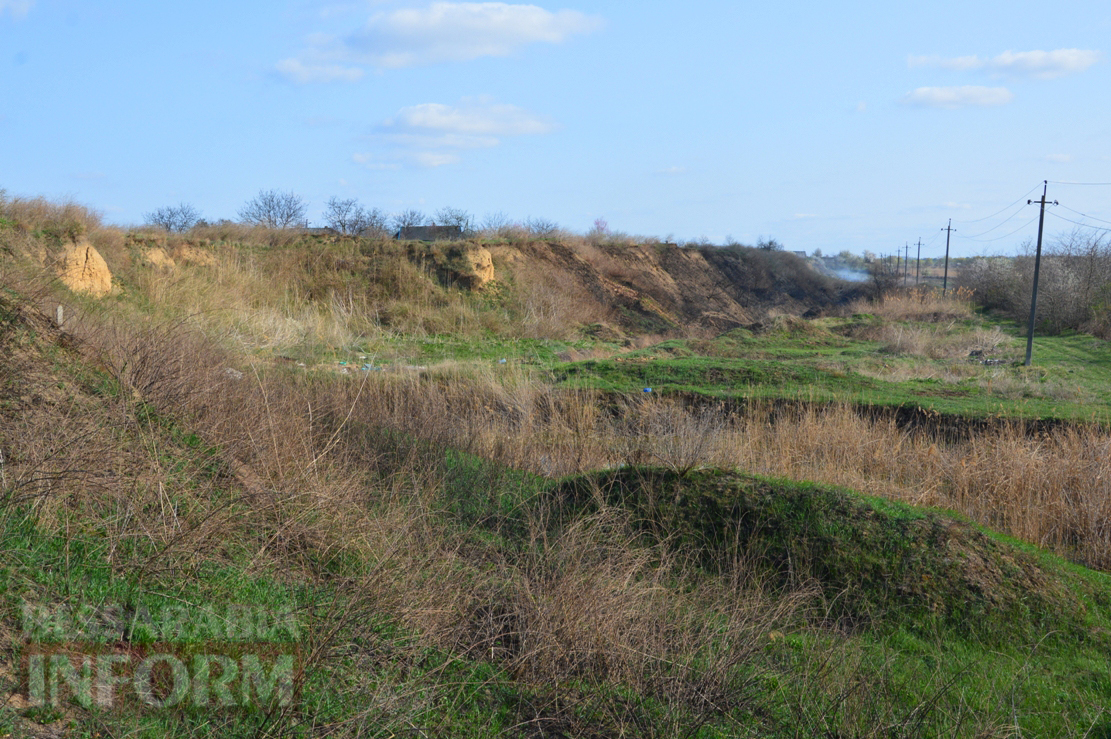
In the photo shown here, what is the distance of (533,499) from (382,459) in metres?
1.95

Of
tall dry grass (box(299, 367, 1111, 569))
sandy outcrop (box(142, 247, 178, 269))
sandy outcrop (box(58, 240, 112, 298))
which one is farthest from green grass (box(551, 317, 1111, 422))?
sandy outcrop (box(142, 247, 178, 269))

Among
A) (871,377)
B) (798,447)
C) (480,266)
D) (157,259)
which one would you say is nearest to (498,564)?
(798,447)

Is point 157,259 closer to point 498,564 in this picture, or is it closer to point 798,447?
point 798,447

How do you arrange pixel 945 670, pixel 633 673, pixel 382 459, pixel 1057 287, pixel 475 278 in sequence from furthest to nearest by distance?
pixel 1057 287 < pixel 475 278 < pixel 382 459 < pixel 945 670 < pixel 633 673

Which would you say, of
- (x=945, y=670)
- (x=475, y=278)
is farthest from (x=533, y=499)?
(x=475, y=278)

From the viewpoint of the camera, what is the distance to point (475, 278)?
29.5m

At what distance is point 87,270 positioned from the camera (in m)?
17.0

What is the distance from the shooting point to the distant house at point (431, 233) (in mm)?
36938

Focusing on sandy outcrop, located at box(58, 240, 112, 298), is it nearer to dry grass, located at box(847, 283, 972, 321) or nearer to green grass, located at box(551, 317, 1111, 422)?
green grass, located at box(551, 317, 1111, 422)

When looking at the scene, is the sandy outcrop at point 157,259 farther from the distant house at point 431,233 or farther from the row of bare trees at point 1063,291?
the row of bare trees at point 1063,291

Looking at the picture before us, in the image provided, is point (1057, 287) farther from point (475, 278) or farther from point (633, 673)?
point (633, 673)

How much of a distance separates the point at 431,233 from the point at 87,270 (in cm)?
2096

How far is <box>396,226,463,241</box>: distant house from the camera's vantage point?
121 feet

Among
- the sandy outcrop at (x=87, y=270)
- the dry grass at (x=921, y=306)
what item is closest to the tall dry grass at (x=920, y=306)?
the dry grass at (x=921, y=306)
